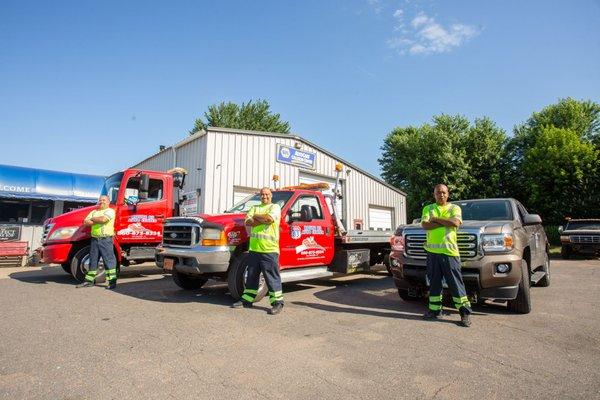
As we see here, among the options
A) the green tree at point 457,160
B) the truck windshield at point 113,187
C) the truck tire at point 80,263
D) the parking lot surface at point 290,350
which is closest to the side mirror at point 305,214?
the parking lot surface at point 290,350

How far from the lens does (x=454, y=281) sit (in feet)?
15.9

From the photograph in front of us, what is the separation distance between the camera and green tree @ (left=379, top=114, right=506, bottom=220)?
91.7ft

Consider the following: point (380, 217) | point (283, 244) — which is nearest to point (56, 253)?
point (283, 244)

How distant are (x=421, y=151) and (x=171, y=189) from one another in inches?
978

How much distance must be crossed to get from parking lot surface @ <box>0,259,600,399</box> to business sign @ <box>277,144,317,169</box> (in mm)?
9359

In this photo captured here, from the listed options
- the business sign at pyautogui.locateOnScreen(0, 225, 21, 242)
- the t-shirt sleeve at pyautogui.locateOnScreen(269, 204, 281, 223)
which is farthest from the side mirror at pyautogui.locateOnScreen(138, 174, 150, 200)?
the business sign at pyautogui.locateOnScreen(0, 225, 21, 242)

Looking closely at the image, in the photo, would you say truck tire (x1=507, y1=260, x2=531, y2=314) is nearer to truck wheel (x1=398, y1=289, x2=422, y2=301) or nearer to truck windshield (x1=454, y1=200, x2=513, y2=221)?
truck windshield (x1=454, y1=200, x2=513, y2=221)

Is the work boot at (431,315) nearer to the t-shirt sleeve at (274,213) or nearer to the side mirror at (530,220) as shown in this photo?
the side mirror at (530,220)

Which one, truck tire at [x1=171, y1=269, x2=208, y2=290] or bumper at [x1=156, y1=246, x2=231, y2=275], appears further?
truck tire at [x1=171, y1=269, x2=208, y2=290]

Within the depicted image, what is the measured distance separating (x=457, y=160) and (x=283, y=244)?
81.7 feet

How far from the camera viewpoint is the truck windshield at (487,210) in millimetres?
6117

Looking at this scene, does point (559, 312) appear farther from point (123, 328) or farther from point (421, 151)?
point (421, 151)

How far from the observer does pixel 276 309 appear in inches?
211

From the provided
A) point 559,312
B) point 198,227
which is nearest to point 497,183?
point 559,312
